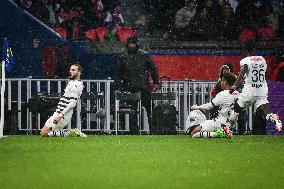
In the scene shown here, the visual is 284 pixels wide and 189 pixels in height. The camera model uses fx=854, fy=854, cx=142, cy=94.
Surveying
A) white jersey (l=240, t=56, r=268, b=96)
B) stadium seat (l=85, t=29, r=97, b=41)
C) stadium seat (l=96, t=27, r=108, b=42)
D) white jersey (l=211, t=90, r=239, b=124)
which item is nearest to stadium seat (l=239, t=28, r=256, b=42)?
stadium seat (l=96, t=27, r=108, b=42)

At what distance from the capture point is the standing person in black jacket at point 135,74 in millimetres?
21828

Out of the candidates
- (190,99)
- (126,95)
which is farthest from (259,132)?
(126,95)

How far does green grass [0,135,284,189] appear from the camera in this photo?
9430 millimetres

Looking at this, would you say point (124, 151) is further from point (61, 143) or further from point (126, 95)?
point (126, 95)

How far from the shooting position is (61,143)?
16406 mm

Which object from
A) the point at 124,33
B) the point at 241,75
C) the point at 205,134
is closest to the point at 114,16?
the point at 124,33

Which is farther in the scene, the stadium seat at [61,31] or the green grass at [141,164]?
the stadium seat at [61,31]

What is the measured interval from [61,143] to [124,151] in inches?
102

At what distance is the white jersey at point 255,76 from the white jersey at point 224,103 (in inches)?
24.6

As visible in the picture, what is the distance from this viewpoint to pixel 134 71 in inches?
862

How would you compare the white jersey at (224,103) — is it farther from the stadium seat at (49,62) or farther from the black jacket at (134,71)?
the stadium seat at (49,62)

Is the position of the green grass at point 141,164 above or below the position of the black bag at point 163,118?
below

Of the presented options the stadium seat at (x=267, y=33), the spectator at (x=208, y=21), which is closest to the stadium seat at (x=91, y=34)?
the spectator at (x=208, y=21)

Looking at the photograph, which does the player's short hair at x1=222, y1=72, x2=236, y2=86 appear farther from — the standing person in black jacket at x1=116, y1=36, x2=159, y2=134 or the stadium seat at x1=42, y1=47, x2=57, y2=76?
the stadium seat at x1=42, y1=47, x2=57, y2=76
